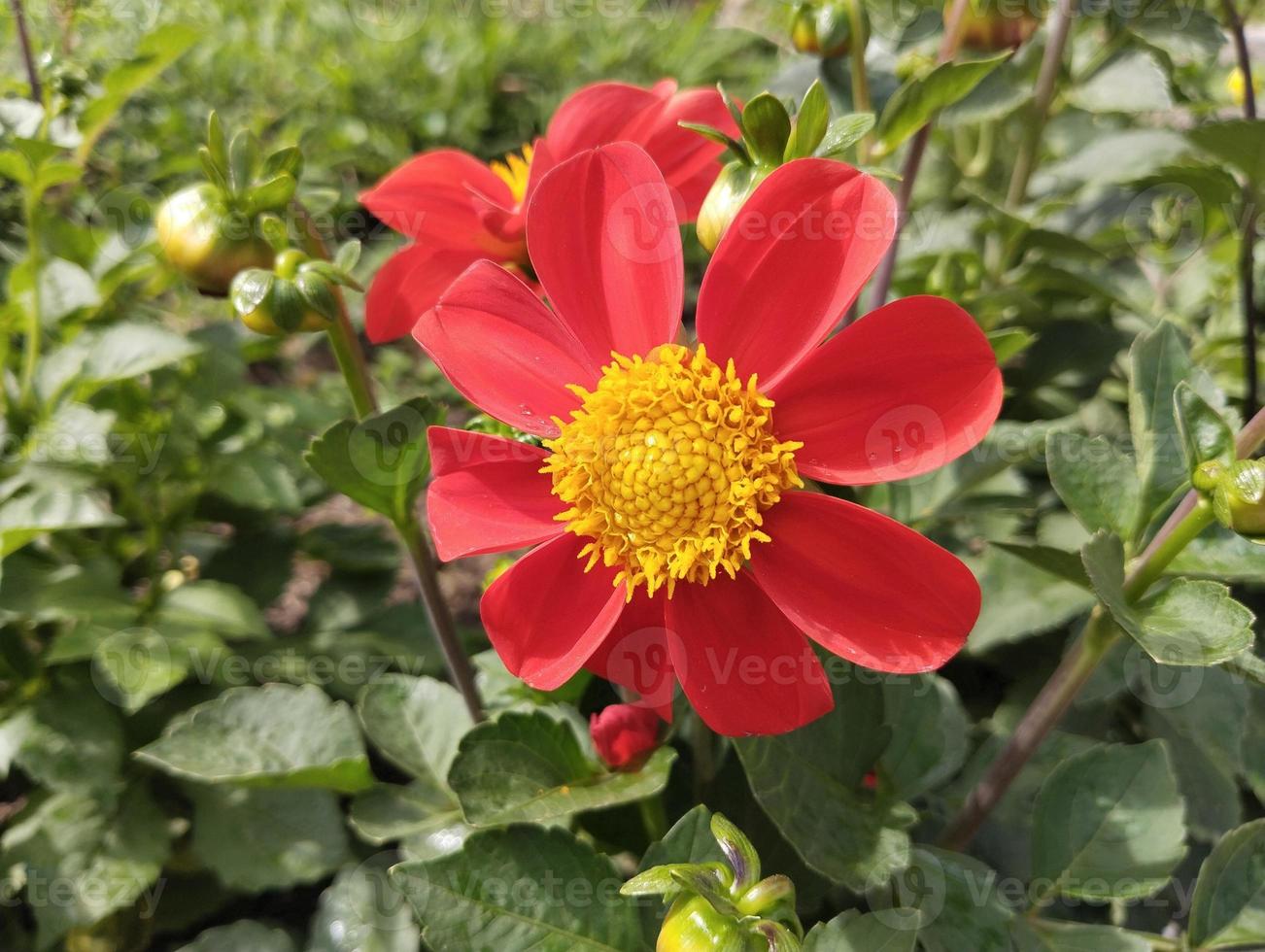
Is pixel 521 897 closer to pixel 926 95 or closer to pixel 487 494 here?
A: pixel 487 494

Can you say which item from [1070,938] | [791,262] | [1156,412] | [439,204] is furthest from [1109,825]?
[439,204]

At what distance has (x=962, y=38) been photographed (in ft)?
4.20

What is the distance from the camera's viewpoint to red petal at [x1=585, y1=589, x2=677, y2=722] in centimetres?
84

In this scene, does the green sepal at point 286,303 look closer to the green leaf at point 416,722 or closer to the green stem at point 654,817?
the green leaf at point 416,722

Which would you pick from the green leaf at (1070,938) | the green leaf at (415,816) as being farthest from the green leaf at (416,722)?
the green leaf at (1070,938)

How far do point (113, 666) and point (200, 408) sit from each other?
406mm

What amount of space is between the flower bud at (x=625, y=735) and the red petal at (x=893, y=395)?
11.5 inches

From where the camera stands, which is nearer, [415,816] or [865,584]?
[865,584]

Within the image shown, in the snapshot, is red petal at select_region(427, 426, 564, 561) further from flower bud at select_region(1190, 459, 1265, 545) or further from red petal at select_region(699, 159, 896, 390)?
flower bud at select_region(1190, 459, 1265, 545)

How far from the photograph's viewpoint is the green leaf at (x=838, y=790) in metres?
0.84

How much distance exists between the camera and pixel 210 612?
1.30 metres

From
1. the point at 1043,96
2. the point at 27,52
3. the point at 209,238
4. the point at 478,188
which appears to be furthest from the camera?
the point at 1043,96

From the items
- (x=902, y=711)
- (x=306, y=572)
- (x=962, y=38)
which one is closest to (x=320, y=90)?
(x=306, y=572)

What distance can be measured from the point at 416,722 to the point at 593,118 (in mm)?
675
